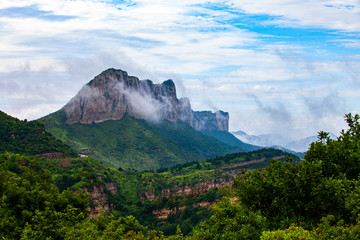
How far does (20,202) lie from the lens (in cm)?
4662

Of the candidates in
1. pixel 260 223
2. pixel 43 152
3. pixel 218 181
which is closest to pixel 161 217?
pixel 218 181

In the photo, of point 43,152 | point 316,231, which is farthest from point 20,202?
point 43,152

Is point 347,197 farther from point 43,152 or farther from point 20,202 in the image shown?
point 43,152

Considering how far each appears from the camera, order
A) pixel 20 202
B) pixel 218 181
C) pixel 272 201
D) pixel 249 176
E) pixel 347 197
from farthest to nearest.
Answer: pixel 218 181
pixel 20 202
pixel 249 176
pixel 272 201
pixel 347 197

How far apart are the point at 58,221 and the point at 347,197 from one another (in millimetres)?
30630

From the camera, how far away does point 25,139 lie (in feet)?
500

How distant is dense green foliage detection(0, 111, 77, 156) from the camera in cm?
14475

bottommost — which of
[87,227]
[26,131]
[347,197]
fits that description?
[87,227]

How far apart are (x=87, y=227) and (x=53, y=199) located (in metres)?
9.86

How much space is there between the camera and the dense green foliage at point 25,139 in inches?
5699

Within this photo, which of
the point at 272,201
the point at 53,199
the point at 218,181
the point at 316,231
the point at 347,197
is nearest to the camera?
the point at 316,231

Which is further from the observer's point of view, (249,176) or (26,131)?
(26,131)

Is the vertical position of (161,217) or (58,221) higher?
(58,221)

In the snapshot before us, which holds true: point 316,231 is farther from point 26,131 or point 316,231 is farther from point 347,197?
point 26,131
